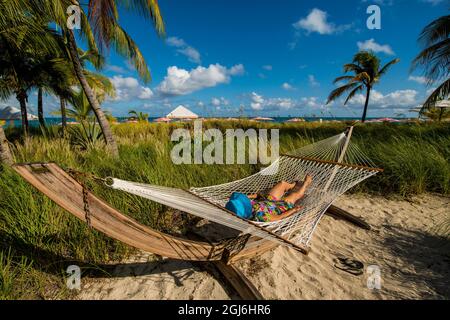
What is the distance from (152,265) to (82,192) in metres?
1.12

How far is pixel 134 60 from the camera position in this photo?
5039 millimetres

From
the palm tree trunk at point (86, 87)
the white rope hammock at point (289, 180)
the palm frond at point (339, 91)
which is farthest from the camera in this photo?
the palm frond at point (339, 91)

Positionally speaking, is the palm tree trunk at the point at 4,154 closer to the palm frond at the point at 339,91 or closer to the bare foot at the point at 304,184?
the bare foot at the point at 304,184

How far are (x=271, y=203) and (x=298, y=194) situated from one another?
0.46 metres

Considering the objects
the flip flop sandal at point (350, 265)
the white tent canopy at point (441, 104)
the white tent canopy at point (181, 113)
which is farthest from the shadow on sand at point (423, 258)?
the white tent canopy at point (181, 113)

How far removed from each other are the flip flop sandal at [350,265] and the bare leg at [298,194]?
0.63m

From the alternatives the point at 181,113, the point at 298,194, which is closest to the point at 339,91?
the point at 181,113

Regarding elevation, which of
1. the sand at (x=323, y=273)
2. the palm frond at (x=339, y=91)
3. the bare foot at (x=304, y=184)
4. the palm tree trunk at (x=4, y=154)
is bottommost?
the sand at (x=323, y=273)

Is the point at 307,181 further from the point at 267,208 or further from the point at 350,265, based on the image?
the point at 350,265

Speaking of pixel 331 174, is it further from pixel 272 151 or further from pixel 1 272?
pixel 1 272

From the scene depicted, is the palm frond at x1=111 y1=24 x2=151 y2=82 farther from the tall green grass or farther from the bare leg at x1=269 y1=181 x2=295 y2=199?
the bare leg at x1=269 y1=181 x2=295 y2=199

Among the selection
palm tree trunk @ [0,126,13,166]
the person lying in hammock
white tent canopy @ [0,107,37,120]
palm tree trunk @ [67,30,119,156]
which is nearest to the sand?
the person lying in hammock

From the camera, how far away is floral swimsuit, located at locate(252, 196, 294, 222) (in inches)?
71.3

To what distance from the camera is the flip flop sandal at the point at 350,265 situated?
5.70 feet
